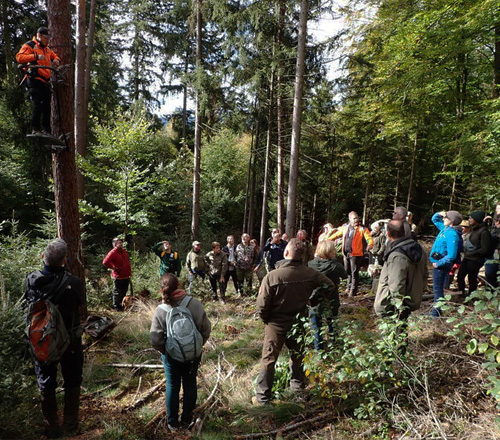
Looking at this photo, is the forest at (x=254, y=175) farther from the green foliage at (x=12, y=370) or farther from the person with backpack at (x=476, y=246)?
the person with backpack at (x=476, y=246)

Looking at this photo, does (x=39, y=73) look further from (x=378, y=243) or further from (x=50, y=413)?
(x=378, y=243)

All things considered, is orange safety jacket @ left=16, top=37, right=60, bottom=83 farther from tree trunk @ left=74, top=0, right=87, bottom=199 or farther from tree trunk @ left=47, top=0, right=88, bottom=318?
tree trunk @ left=74, top=0, right=87, bottom=199

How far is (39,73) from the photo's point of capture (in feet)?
15.7

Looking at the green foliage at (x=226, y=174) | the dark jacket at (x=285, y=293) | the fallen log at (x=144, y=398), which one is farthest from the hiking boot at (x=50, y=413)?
the green foliage at (x=226, y=174)

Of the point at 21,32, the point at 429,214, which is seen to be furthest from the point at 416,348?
the point at 429,214

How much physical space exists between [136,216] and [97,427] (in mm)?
8460

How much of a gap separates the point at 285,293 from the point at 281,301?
0.11 m

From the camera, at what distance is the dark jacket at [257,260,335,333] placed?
3680 mm

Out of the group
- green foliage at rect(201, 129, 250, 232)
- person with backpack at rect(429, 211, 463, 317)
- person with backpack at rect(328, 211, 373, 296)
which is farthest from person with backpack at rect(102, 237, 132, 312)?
green foliage at rect(201, 129, 250, 232)

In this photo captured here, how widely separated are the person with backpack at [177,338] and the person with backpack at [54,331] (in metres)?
0.91

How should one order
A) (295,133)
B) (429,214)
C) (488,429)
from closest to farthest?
(488,429) < (295,133) < (429,214)

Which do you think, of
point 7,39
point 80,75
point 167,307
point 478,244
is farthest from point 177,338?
point 7,39

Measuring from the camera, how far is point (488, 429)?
2645 millimetres

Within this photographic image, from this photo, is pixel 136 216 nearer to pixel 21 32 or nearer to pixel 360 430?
pixel 21 32
